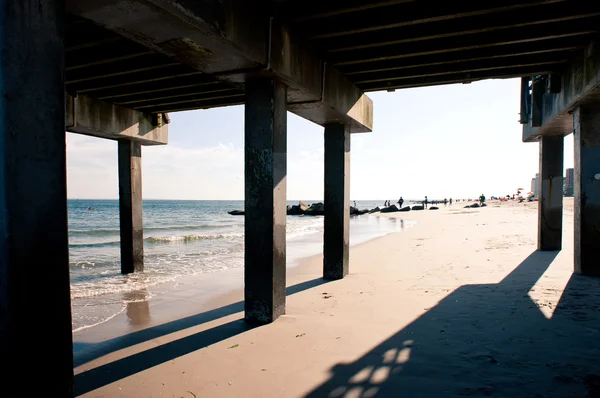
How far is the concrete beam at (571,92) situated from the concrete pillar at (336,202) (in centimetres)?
467

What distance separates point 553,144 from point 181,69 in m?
11.4

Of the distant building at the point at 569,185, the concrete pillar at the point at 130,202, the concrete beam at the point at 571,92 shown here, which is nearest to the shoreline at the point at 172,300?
the concrete pillar at the point at 130,202

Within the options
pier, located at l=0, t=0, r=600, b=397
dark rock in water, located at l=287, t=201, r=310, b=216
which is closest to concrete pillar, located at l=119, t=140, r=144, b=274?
pier, located at l=0, t=0, r=600, b=397

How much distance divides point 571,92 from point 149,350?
353 inches

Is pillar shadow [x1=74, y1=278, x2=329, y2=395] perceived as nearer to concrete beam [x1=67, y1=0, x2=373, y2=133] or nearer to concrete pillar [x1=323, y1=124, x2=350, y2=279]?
concrete pillar [x1=323, y1=124, x2=350, y2=279]

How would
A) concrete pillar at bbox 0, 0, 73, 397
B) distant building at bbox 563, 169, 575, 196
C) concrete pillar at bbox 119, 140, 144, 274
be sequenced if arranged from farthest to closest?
distant building at bbox 563, 169, 575, 196 → concrete pillar at bbox 119, 140, 144, 274 → concrete pillar at bbox 0, 0, 73, 397

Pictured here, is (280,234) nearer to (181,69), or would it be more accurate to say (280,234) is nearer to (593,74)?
(181,69)

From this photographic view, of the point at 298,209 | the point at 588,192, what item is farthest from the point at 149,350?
the point at 298,209

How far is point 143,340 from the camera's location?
210 inches

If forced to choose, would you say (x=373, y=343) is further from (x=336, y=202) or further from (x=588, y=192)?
(x=588, y=192)

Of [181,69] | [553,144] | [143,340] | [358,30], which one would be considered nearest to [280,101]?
[358,30]

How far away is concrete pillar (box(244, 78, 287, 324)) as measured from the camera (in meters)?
5.64

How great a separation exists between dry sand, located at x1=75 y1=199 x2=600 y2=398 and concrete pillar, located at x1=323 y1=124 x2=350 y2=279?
2.18 feet

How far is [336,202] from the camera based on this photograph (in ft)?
29.0
